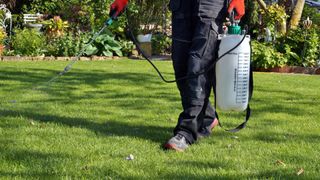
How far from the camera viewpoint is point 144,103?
5922 millimetres

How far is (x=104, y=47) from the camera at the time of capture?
1323 centimetres

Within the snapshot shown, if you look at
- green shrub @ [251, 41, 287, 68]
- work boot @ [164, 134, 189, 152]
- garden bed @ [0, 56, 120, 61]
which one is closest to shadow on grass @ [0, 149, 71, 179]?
work boot @ [164, 134, 189, 152]

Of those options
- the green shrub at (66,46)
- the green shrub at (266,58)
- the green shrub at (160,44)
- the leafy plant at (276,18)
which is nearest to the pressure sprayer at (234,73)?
the green shrub at (266,58)

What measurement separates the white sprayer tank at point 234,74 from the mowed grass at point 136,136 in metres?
0.33

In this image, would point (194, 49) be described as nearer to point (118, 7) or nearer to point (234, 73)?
point (234, 73)

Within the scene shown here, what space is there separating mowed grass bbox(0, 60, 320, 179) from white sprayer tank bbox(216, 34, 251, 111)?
33 centimetres

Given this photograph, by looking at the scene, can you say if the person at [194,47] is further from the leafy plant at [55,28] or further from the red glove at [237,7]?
the leafy plant at [55,28]

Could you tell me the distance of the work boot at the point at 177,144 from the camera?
3.72 m

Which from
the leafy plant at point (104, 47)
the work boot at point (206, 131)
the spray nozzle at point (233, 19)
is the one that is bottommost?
the leafy plant at point (104, 47)

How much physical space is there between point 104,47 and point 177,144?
31.8 ft

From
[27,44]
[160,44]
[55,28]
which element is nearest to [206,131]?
[27,44]

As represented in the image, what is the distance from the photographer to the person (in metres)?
3.93

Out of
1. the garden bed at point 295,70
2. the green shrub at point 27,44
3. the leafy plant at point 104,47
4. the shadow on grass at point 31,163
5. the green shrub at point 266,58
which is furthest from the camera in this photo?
the leafy plant at point 104,47

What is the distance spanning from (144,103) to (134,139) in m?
1.91
